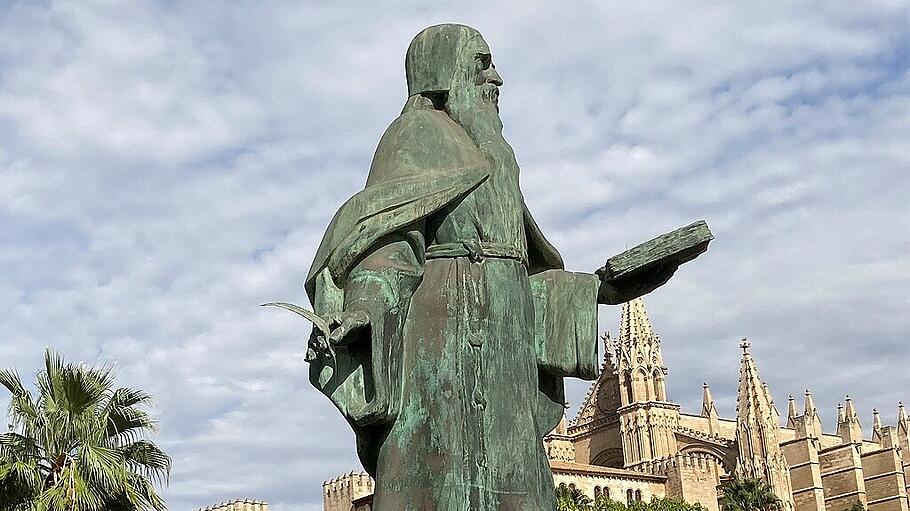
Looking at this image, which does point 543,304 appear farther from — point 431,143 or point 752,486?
point 752,486

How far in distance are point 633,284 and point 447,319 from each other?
3.19ft

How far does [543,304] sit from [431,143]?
34.4 inches

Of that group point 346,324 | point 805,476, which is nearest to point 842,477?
point 805,476

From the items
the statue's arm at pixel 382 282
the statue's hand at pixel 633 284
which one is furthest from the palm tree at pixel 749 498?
the statue's arm at pixel 382 282

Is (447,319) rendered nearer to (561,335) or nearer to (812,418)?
(561,335)

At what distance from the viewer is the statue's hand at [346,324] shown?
4266mm

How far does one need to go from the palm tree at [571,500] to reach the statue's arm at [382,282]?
28.7m

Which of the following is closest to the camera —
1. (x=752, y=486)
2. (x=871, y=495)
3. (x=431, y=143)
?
(x=431, y=143)

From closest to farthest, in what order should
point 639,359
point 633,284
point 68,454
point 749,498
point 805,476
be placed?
point 633,284, point 68,454, point 749,498, point 805,476, point 639,359

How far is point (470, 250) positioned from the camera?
4891 millimetres

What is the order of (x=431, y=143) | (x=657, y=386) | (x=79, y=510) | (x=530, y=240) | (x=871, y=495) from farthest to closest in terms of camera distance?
(x=657, y=386) < (x=871, y=495) < (x=79, y=510) < (x=530, y=240) < (x=431, y=143)

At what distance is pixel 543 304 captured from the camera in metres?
5.23

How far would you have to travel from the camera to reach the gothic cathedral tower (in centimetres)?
7231

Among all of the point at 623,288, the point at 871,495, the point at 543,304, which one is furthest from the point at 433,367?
the point at 871,495
